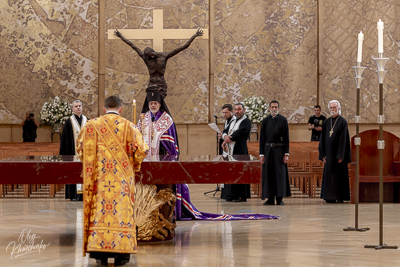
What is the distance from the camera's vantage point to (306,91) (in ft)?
56.3

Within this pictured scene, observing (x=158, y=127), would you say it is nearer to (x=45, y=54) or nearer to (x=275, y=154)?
(x=275, y=154)

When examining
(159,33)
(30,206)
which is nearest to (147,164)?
(159,33)

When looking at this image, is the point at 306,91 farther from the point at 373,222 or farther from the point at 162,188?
the point at 162,188

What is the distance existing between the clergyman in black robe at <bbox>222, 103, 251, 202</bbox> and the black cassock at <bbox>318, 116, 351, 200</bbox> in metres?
1.40

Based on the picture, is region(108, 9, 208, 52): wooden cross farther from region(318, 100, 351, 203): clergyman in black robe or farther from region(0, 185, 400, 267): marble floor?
region(318, 100, 351, 203): clergyman in black robe

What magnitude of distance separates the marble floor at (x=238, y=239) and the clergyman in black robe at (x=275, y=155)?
46 cm

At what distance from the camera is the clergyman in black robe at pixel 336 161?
1109 centimetres

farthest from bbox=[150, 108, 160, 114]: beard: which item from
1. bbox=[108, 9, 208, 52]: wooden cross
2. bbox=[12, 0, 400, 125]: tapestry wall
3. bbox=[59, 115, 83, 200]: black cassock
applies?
bbox=[12, 0, 400, 125]: tapestry wall

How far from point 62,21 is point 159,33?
28.2 feet

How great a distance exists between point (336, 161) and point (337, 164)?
0.06 m

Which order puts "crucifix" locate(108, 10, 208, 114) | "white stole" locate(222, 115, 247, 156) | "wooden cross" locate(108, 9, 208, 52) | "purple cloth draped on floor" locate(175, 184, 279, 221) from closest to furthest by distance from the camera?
"purple cloth draped on floor" locate(175, 184, 279, 221) < "crucifix" locate(108, 10, 208, 114) < "wooden cross" locate(108, 9, 208, 52) < "white stole" locate(222, 115, 247, 156)

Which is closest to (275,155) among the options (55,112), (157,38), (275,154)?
(275,154)

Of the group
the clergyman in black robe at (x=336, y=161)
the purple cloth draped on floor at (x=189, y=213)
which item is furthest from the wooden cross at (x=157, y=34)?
the clergyman in black robe at (x=336, y=161)

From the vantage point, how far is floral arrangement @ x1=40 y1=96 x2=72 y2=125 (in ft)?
53.6
